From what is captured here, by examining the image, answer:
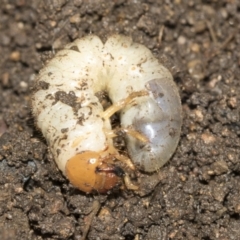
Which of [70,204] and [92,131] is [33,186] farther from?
[92,131]

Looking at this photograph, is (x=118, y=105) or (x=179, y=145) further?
(x=179, y=145)

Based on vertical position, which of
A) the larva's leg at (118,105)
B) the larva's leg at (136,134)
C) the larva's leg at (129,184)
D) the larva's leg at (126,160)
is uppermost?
the larva's leg at (118,105)

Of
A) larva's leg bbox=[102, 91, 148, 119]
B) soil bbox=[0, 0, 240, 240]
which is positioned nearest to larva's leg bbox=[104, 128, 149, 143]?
larva's leg bbox=[102, 91, 148, 119]

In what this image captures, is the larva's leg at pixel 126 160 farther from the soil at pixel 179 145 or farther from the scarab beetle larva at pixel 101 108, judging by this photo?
the soil at pixel 179 145

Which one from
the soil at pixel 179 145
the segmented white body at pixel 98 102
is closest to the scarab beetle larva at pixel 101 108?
the segmented white body at pixel 98 102

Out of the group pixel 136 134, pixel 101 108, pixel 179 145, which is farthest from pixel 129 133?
pixel 179 145

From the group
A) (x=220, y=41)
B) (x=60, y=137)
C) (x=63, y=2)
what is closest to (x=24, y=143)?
(x=60, y=137)

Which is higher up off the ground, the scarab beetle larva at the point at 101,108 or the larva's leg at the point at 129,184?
the scarab beetle larva at the point at 101,108

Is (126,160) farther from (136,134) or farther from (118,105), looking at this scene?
(118,105)

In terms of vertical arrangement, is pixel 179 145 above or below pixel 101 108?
below
